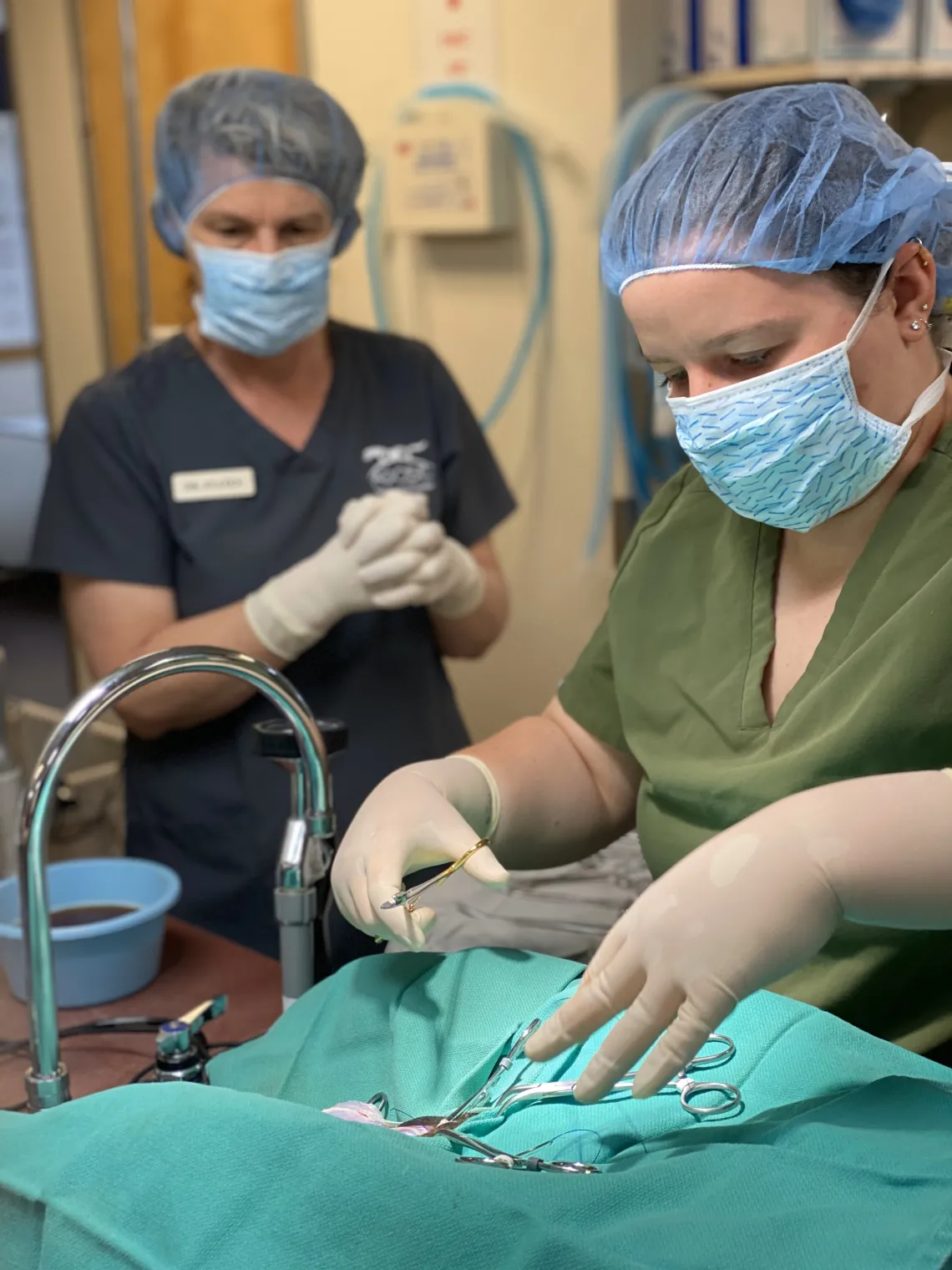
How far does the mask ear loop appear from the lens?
990 millimetres

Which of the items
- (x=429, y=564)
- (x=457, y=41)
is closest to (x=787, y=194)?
(x=429, y=564)

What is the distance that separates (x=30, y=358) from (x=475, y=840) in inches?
113

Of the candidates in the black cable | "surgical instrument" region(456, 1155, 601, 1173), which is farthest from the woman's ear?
the black cable

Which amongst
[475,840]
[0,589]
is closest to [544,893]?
[475,840]

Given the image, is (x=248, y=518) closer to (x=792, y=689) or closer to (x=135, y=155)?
(x=792, y=689)

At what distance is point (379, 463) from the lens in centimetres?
183

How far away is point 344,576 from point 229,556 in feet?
0.64

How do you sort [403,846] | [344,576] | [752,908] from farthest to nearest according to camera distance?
[344,576] → [403,846] → [752,908]

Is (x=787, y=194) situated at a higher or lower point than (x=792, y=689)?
higher

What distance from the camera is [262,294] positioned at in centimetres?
172

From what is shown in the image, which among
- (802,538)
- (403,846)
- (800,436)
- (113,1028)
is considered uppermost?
(800,436)

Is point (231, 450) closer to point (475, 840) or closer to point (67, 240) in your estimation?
point (475, 840)

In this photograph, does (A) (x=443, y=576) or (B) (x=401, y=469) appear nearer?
(A) (x=443, y=576)

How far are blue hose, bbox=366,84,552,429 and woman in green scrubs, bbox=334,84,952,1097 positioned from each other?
4.92ft
